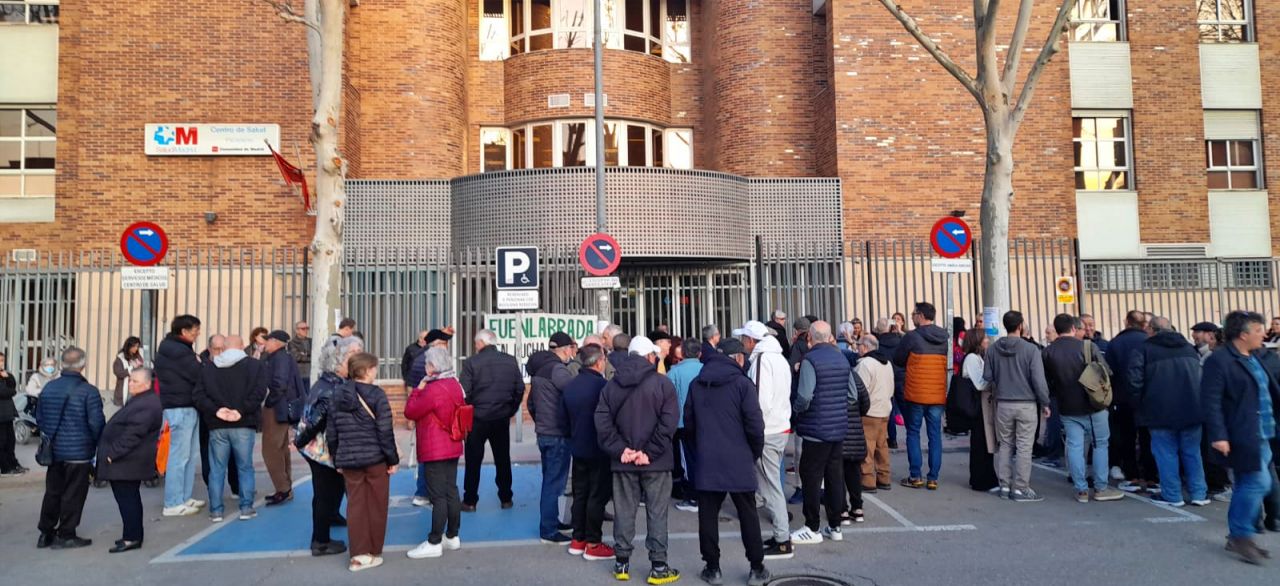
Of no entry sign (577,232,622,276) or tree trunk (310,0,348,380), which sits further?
no entry sign (577,232,622,276)

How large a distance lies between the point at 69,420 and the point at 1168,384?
30.4ft

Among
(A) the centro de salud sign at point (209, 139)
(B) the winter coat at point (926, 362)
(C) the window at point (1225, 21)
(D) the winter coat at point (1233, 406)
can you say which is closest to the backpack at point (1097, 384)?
(B) the winter coat at point (926, 362)

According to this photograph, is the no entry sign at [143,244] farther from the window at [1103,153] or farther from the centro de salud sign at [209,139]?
the window at [1103,153]

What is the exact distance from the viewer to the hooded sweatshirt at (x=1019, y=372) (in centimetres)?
771

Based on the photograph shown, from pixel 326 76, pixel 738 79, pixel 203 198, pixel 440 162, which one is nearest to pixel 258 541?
pixel 326 76

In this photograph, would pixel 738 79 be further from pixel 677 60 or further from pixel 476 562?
pixel 476 562

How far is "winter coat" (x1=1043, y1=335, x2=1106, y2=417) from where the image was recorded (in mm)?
7715

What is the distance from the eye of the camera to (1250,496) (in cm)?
585

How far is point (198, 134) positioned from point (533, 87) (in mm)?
6795

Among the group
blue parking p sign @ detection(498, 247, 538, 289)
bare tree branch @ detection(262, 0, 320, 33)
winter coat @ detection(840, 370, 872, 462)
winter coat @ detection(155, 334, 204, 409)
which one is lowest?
winter coat @ detection(840, 370, 872, 462)

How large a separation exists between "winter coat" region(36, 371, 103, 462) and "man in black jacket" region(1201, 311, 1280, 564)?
849cm

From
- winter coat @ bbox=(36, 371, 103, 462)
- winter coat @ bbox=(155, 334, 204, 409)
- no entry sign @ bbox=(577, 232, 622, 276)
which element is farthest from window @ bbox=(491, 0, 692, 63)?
winter coat @ bbox=(36, 371, 103, 462)

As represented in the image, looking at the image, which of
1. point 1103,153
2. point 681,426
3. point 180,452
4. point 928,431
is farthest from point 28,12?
point 1103,153

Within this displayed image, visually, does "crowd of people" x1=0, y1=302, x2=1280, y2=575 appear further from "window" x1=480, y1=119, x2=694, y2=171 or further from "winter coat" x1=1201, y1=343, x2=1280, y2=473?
"window" x1=480, y1=119, x2=694, y2=171
